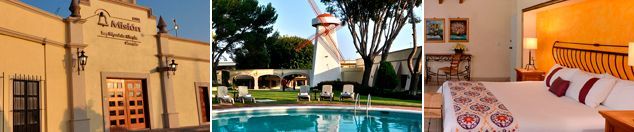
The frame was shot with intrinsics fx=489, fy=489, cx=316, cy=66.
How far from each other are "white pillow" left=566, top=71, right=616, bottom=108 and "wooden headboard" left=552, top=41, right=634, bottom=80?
1097 mm

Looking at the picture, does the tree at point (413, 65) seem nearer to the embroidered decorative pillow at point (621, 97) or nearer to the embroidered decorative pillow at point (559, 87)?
the embroidered decorative pillow at point (559, 87)

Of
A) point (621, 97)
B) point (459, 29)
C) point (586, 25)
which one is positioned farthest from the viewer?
point (459, 29)

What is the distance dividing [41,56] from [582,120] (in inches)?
124

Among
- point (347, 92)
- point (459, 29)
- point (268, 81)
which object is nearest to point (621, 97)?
point (347, 92)

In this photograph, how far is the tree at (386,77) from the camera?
445cm

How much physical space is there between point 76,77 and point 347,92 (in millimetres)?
2608

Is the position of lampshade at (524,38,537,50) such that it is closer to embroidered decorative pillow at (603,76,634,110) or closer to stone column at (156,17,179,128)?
embroidered decorative pillow at (603,76,634,110)

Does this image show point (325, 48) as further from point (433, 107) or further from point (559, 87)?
point (559, 87)

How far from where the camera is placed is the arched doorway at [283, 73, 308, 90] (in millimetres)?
4695

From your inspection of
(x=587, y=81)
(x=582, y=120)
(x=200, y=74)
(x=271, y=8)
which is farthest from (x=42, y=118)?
(x=587, y=81)

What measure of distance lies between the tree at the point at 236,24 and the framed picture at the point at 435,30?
4.79 m

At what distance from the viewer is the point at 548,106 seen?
11.5ft

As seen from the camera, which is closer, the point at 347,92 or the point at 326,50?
the point at 326,50

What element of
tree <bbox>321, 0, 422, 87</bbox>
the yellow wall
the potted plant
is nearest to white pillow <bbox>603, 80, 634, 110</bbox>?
the yellow wall
